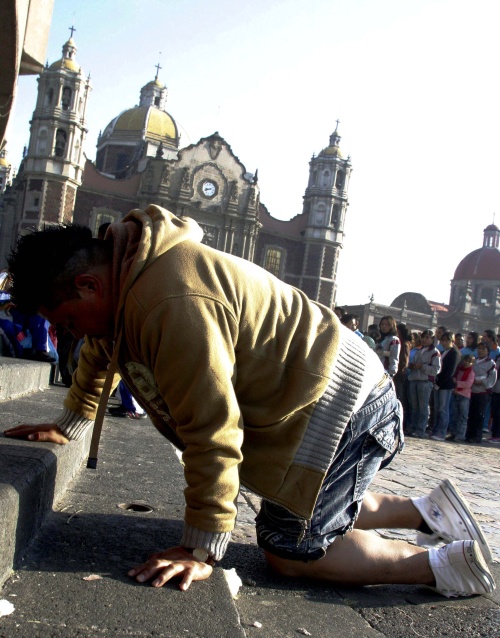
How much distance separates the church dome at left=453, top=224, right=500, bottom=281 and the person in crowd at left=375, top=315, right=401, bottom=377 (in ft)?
189

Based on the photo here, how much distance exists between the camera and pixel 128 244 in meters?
1.83

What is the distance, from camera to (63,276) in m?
1.76

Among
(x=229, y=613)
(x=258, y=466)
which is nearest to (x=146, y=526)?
(x=258, y=466)

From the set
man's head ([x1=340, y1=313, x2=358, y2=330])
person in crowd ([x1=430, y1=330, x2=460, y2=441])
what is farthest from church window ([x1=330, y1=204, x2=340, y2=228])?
man's head ([x1=340, y1=313, x2=358, y2=330])

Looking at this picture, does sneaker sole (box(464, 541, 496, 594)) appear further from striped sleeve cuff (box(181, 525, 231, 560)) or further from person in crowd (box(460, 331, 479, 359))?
person in crowd (box(460, 331, 479, 359))

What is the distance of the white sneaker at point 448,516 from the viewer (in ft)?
7.68

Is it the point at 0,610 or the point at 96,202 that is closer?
the point at 0,610

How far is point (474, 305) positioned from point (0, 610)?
5790 cm

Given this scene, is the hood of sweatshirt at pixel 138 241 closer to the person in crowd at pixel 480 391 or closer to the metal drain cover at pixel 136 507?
the metal drain cover at pixel 136 507

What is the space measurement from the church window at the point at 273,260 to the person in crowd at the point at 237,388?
44237 millimetres

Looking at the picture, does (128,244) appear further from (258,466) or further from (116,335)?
(258,466)

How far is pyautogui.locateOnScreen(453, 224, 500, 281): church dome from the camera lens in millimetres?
63188

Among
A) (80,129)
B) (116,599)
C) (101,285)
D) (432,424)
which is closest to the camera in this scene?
(116,599)

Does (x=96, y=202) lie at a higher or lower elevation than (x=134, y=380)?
higher
